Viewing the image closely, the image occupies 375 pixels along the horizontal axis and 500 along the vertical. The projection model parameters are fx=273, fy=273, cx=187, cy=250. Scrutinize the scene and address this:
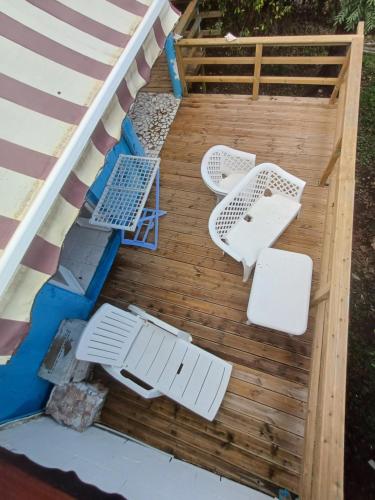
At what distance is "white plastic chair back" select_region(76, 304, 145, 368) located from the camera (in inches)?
102

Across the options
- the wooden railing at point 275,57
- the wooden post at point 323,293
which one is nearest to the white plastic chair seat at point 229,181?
the wooden post at point 323,293

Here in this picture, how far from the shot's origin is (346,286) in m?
2.01

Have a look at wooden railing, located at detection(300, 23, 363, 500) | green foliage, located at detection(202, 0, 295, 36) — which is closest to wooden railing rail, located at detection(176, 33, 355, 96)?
wooden railing, located at detection(300, 23, 363, 500)

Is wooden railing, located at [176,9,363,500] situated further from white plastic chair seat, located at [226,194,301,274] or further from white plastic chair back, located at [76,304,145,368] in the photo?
white plastic chair back, located at [76,304,145,368]

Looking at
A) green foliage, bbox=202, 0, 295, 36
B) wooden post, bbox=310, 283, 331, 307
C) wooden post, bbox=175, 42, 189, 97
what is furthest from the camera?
green foliage, bbox=202, 0, 295, 36

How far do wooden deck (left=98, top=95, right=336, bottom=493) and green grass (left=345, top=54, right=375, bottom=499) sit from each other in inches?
48.5

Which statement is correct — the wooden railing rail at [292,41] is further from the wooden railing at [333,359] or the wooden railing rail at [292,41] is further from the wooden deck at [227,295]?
the wooden railing at [333,359]

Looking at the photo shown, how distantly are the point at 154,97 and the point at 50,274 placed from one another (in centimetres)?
497

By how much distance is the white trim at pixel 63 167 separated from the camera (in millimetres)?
1370

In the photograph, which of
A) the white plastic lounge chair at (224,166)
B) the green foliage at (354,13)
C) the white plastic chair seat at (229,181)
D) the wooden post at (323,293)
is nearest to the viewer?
the wooden post at (323,293)

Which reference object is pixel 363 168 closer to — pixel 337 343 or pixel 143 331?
pixel 337 343

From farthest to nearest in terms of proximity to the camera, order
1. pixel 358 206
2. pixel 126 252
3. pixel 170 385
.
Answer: pixel 358 206 < pixel 126 252 < pixel 170 385

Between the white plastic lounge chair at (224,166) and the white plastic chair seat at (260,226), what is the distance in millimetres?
444

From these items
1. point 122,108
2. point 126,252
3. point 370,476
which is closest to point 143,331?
point 126,252
